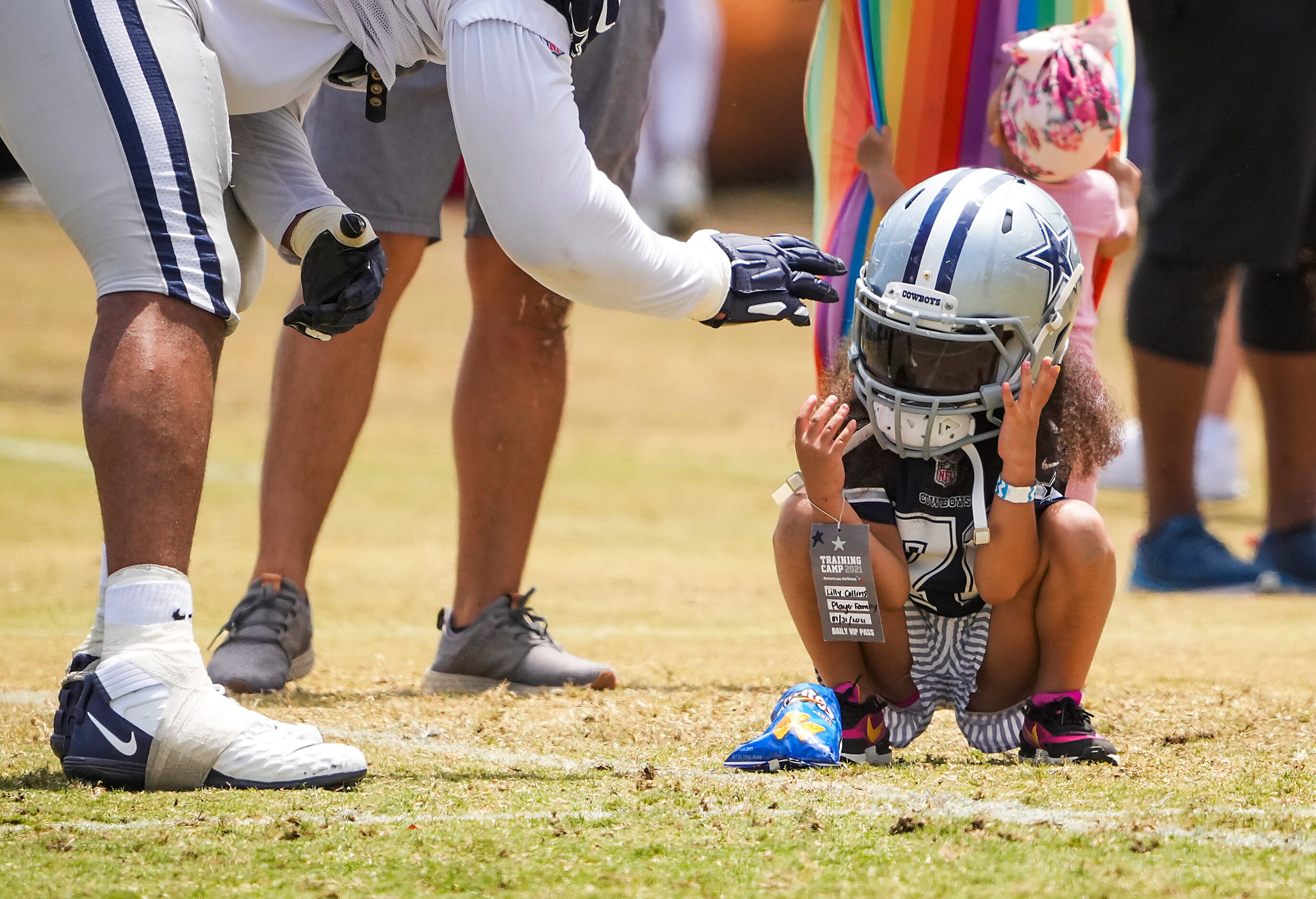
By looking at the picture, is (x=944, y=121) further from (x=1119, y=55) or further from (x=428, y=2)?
(x=428, y=2)

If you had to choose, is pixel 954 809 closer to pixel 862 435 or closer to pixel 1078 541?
pixel 1078 541

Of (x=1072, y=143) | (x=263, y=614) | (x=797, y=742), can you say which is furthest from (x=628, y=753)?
(x=1072, y=143)

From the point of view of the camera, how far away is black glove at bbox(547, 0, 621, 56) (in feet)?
9.26

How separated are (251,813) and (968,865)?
1.07 metres

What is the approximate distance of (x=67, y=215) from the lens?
2.74 meters

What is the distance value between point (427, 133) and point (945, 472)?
1.62 meters

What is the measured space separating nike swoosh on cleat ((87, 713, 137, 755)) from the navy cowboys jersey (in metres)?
1.33

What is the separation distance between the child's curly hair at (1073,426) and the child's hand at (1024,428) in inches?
6.9

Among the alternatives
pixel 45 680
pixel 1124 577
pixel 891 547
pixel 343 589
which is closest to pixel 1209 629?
pixel 1124 577

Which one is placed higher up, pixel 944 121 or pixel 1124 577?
pixel 944 121

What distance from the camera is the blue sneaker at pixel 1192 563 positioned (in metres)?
5.91

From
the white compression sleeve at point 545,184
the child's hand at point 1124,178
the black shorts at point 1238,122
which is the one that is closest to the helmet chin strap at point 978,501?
the white compression sleeve at point 545,184

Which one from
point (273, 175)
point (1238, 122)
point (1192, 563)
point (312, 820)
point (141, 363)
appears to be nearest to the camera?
point (312, 820)

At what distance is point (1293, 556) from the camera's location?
6.04m
